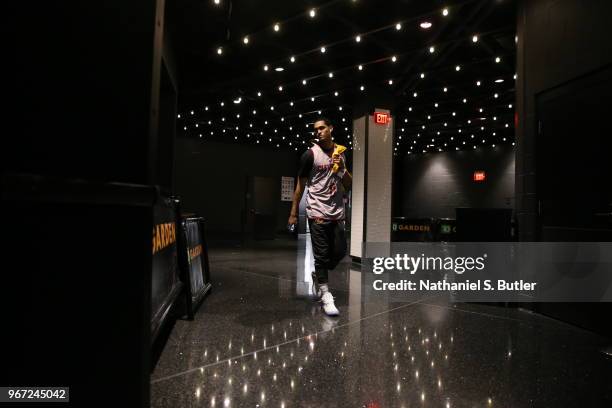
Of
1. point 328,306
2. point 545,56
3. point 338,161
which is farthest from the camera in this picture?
point 545,56

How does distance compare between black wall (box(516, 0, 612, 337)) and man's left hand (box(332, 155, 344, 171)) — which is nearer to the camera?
black wall (box(516, 0, 612, 337))

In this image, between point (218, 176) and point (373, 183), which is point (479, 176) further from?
point (218, 176)

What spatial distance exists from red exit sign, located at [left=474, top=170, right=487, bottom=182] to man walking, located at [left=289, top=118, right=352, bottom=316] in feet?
43.4

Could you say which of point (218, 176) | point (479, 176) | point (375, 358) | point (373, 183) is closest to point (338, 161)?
point (375, 358)

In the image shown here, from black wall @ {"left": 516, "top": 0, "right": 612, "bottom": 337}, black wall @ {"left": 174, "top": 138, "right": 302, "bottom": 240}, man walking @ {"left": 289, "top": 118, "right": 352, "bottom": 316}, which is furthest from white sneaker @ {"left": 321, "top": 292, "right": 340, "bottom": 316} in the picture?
black wall @ {"left": 174, "top": 138, "right": 302, "bottom": 240}

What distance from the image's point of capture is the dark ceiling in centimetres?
487

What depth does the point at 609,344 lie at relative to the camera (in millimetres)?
2418

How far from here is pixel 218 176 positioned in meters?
14.7

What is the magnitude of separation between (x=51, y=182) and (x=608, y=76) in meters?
3.52

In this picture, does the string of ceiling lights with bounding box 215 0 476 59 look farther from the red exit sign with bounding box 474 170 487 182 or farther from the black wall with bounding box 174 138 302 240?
the red exit sign with bounding box 474 170 487 182

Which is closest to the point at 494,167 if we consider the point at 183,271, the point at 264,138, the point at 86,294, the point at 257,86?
the point at 264,138

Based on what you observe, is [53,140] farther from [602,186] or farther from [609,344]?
[602,186]

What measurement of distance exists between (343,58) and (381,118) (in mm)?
1220

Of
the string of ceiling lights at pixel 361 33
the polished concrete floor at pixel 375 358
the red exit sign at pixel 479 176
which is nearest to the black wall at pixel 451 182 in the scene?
the red exit sign at pixel 479 176
